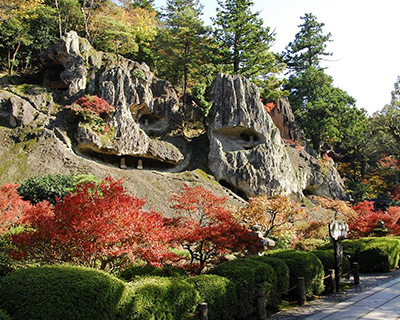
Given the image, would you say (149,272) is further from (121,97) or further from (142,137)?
(121,97)

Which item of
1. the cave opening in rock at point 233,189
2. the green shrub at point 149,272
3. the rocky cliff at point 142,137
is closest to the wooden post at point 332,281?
the green shrub at point 149,272

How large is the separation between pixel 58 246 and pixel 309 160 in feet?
91.0

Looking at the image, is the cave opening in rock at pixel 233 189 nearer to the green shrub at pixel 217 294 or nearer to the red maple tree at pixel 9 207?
the red maple tree at pixel 9 207

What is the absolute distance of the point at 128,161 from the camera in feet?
81.1

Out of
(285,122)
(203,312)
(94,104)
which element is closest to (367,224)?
(203,312)

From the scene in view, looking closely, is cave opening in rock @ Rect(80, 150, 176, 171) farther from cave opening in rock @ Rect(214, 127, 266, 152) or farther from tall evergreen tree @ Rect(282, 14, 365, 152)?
tall evergreen tree @ Rect(282, 14, 365, 152)

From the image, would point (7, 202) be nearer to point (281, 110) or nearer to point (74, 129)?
point (74, 129)

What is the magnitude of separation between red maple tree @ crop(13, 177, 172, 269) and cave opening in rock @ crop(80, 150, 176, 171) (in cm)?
1666

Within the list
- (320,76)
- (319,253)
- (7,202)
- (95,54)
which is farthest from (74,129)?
(320,76)

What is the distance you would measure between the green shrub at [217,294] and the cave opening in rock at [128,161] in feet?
60.6

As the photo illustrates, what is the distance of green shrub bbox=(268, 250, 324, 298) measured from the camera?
827 cm

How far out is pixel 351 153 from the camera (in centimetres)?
3675

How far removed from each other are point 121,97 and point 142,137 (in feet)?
11.7

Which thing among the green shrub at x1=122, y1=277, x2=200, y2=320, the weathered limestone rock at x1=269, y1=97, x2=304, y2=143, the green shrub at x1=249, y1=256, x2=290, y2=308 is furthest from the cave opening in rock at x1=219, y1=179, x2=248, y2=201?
the green shrub at x1=122, y1=277, x2=200, y2=320
